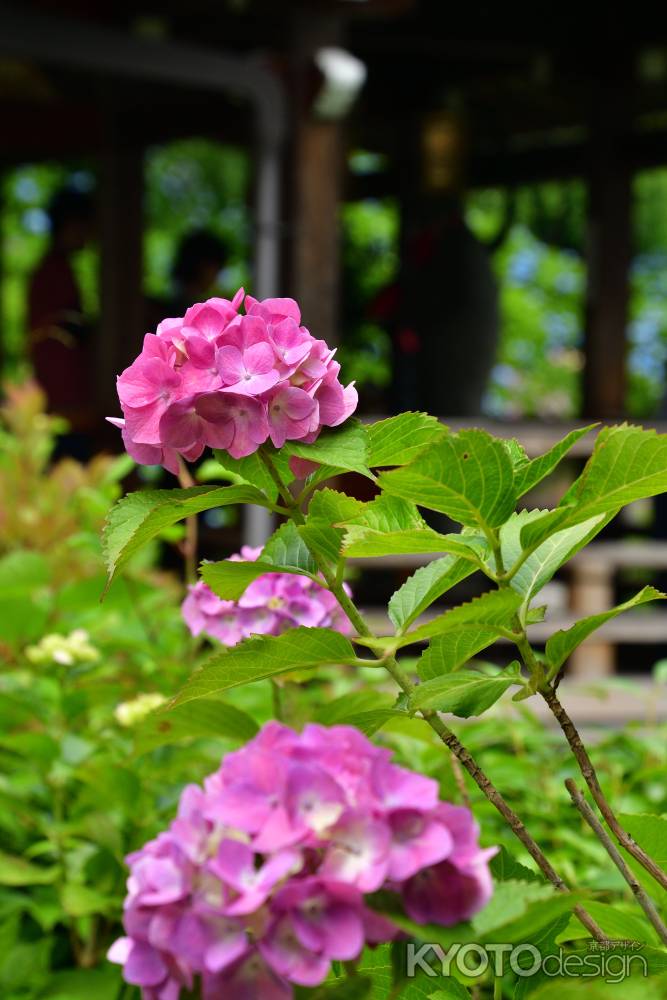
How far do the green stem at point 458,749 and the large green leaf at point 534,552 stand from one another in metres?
0.09

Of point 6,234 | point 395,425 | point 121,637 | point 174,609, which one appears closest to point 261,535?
point 174,609

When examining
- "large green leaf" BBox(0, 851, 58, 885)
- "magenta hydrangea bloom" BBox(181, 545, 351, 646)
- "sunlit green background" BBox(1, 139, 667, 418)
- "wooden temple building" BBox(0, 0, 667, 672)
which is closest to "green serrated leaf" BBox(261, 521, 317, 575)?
"magenta hydrangea bloom" BBox(181, 545, 351, 646)

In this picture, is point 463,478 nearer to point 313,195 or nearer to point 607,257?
point 313,195

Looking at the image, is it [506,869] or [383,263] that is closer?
[506,869]

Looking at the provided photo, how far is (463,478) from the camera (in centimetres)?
71

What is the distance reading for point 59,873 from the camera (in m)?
1.52

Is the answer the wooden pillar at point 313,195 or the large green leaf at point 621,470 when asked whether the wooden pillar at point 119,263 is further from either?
the large green leaf at point 621,470

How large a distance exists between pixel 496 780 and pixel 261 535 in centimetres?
325

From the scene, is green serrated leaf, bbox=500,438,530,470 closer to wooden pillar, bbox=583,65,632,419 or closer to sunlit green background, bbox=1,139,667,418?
wooden pillar, bbox=583,65,632,419

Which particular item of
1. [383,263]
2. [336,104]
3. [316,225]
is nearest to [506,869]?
[316,225]

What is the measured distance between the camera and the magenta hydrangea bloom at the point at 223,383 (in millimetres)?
728

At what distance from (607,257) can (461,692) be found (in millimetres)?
5925

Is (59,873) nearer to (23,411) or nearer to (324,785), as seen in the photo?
(324,785)

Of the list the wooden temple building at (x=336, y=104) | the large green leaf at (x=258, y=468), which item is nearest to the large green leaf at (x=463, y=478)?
the large green leaf at (x=258, y=468)
